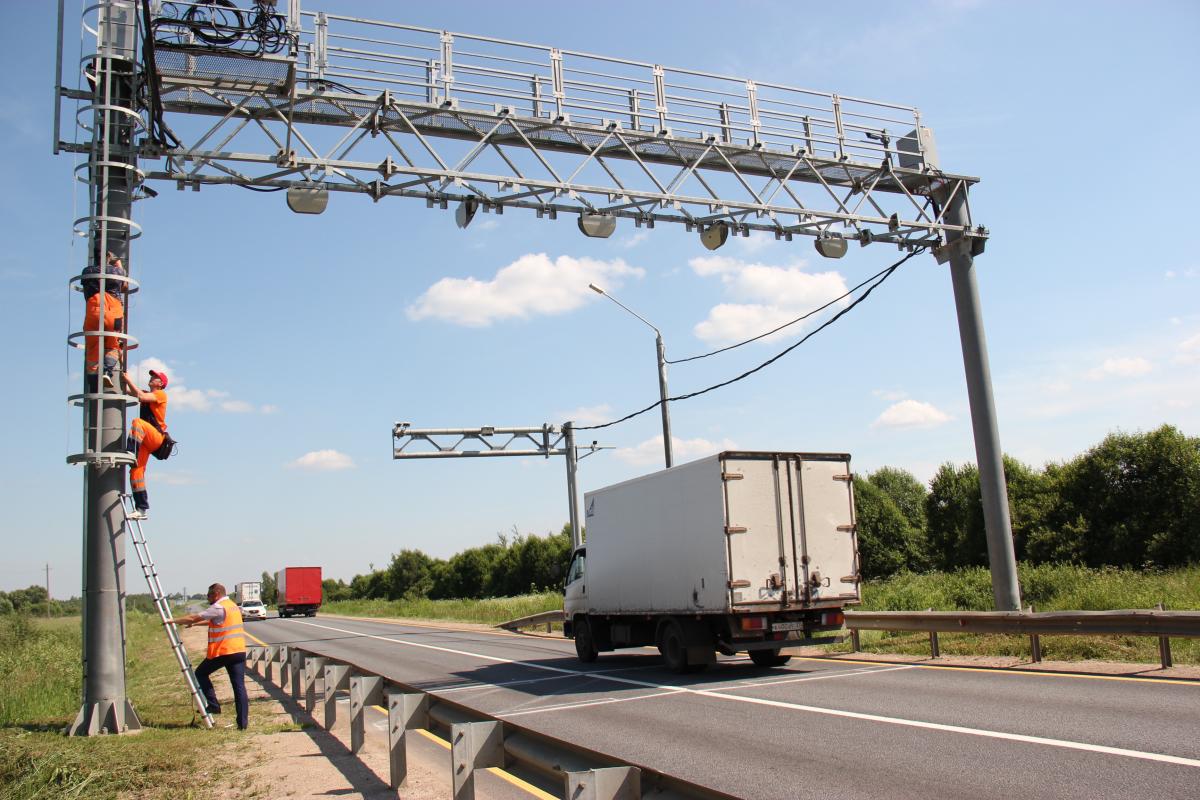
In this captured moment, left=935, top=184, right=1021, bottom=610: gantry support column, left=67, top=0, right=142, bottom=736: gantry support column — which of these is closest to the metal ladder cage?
left=67, top=0, right=142, bottom=736: gantry support column

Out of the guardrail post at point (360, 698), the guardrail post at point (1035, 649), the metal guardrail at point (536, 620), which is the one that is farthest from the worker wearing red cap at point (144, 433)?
the metal guardrail at point (536, 620)

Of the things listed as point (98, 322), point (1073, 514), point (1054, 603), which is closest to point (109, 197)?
point (98, 322)

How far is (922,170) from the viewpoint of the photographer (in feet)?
56.9

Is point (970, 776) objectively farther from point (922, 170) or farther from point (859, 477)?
point (859, 477)

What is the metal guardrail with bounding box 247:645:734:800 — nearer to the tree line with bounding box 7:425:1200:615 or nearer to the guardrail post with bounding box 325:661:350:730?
the guardrail post with bounding box 325:661:350:730

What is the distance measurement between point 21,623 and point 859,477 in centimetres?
4883

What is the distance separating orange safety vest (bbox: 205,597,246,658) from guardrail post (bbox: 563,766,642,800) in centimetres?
859

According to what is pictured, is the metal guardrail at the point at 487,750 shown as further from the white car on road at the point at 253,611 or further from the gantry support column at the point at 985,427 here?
the white car on road at the point at 253,611

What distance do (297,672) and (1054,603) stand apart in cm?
1322

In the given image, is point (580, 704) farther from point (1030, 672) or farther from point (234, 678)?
point (1030, 672)

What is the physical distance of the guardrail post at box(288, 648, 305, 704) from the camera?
12430 mm

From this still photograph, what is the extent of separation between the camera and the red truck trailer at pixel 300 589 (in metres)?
67.7

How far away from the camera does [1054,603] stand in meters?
17.1

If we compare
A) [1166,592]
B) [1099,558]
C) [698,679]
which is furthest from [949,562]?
[698,679]
